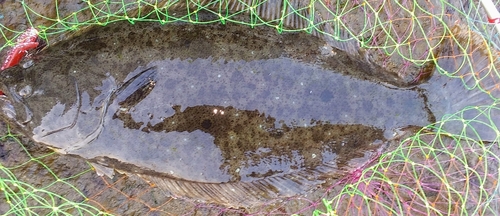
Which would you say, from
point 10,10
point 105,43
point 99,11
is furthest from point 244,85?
point 10,10

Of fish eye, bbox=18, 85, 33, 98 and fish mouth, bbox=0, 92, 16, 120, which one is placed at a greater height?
fish eye, bbox=18, 85, 33, 98

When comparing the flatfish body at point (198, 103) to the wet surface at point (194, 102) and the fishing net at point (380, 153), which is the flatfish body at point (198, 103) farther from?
the fishing net at point (380, 153)

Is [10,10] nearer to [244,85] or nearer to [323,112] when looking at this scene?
[244,85]

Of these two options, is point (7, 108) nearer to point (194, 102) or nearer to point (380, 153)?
point (194, 102)

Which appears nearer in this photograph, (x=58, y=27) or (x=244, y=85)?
(x=244, y=85)

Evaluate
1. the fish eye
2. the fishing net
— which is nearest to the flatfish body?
the fish eye

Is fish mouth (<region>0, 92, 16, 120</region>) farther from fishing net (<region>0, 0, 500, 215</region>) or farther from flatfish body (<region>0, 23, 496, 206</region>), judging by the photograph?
fishing net (<region>0, 0, 500, 215</region>)
